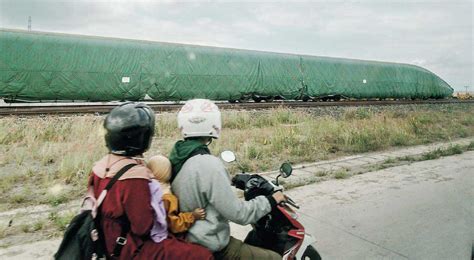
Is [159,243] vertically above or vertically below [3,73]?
below

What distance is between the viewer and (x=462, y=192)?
571 centimetres

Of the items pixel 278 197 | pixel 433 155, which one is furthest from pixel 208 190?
pixel 433 155

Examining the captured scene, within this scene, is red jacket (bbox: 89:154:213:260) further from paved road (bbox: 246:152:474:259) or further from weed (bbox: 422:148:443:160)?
weed (bbox: 422:148:443:160)

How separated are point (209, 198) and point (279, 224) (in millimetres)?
711

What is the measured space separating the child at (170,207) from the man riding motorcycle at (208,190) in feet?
0.14

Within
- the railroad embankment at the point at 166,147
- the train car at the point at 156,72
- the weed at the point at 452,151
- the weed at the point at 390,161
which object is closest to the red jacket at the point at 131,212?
the railroad embankment at the point at 166,147

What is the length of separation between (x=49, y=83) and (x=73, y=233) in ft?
50.9

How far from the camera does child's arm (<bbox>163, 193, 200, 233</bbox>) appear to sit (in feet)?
6.50

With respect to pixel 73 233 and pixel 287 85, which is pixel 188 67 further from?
pixel 73 233

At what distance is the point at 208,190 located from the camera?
2002mm

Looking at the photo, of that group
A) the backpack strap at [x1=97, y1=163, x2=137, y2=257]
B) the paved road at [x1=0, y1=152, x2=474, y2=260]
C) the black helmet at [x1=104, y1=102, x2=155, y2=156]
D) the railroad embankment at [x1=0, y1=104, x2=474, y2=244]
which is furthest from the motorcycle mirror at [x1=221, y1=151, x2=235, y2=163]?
the railroad embankment at [x1=0, y1=104, x2=474, y2=244]

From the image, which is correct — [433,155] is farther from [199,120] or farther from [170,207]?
[170,207]

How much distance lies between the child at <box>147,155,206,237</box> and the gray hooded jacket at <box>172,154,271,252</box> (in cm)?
4

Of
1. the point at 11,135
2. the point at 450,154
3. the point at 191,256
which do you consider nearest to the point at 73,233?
the point at 191,256
